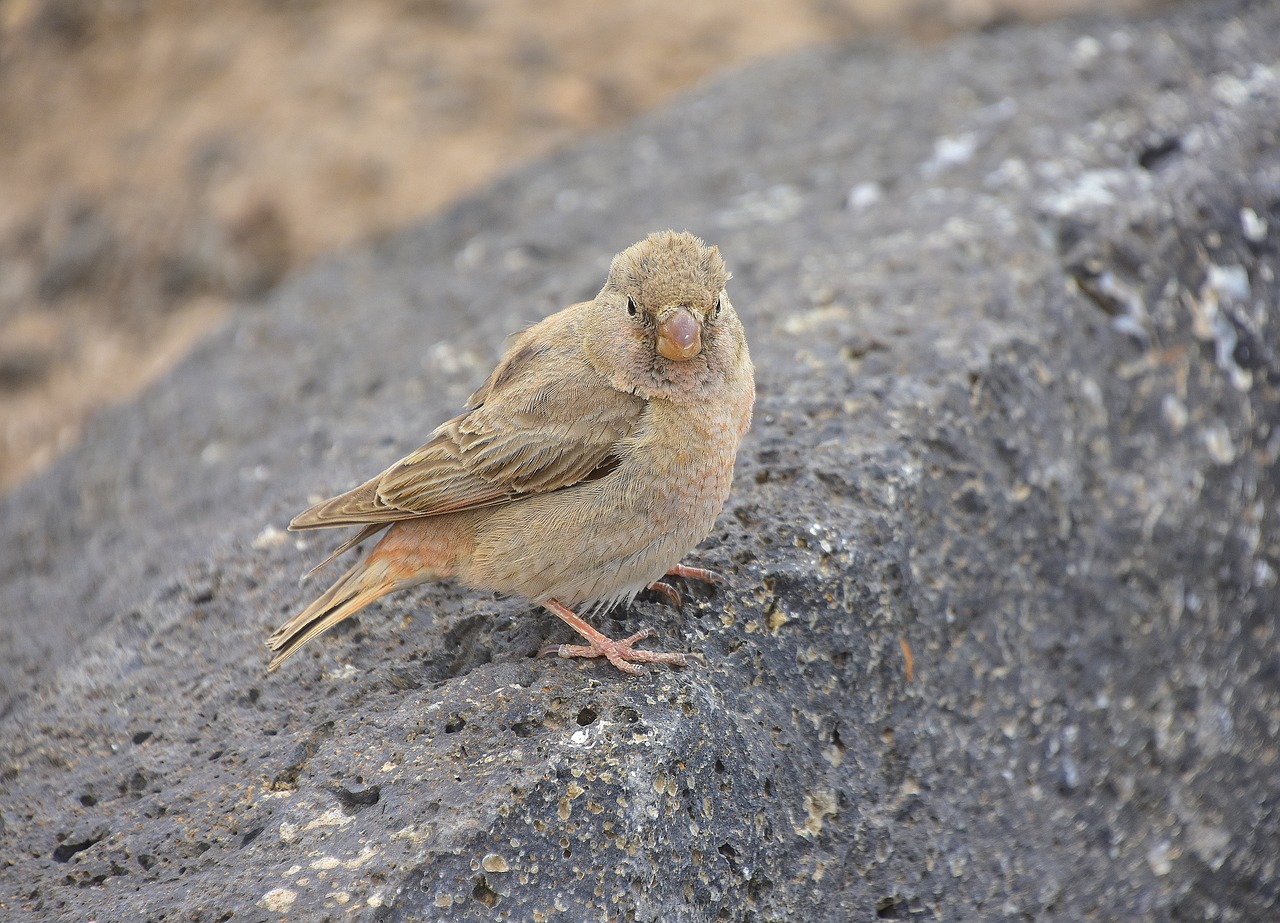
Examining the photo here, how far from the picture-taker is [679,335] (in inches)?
136

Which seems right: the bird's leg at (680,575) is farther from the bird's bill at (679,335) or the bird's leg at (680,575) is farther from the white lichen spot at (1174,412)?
the white lichen spot at (1174,412)

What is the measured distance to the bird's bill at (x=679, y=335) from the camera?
3458mm

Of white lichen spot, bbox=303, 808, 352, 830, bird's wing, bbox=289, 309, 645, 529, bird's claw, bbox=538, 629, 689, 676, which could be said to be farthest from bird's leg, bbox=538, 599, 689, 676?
white lichen spot, bbox=303, 808, 352, 830

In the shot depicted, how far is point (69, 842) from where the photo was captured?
10.5 ft

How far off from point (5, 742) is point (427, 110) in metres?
4.86

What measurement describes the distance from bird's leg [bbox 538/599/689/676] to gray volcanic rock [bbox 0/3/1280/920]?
0.18 ft

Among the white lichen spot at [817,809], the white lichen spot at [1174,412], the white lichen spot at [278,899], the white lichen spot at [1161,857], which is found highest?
the white lichen spot at [278,899]

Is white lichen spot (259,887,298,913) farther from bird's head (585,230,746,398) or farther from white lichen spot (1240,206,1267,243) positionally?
white lichen spot (1240,206,1267,243)

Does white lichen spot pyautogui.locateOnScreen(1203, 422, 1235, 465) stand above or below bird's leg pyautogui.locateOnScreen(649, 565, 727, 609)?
below

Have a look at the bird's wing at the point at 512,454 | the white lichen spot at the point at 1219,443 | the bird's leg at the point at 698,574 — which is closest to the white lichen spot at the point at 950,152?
the white lichen spot at the point at 1219,443

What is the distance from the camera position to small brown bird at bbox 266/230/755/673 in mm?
3395

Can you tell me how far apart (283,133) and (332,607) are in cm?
486

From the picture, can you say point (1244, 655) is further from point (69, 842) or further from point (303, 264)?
point (303, 264)

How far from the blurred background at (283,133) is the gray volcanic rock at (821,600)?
143 centimetres
